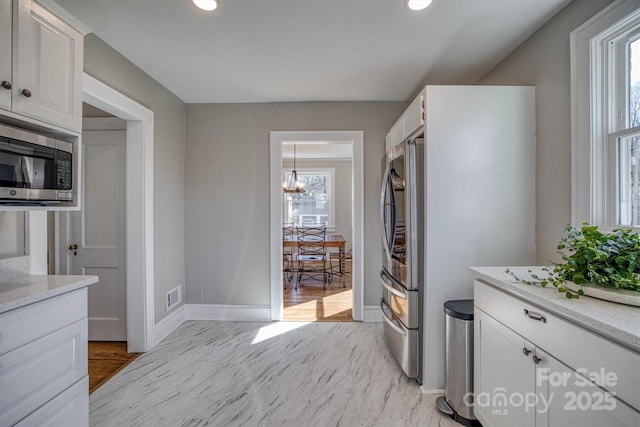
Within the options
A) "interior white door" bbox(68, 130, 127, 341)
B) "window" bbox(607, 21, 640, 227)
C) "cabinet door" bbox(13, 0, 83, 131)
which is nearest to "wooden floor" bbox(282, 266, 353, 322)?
"interior white door" bbox(68, 130, 127, 341)

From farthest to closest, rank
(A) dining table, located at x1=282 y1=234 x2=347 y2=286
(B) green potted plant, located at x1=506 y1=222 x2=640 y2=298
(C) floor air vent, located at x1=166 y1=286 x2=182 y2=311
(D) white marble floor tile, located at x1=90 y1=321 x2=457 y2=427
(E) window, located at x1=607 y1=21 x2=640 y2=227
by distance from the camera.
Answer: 1. (A) dining table, located at x1=282 y1=234 x2=347 y2=286
2. (C) floor air vent, located at x1=166 y1=286 x2=182 y2=311
3. (D) white marble floor tile, located at x1=90 y1=321 x2=457 y2=427
4. (E) window, located at x1=607 y1=21 x2=640 y2=227
5. (B) green potted plant, located at x1=506 y1=222 x2=640 y2=298

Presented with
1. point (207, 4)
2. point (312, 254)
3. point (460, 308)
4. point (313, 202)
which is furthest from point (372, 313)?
point (313, 202)

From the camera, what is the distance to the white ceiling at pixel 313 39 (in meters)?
1.74

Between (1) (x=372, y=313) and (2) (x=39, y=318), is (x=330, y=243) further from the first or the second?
(2) (x=39, y=318)

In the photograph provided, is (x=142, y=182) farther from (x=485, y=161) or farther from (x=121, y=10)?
(x=485, y=161)

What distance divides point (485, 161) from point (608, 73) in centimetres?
70

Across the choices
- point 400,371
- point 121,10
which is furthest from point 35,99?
point 400,371

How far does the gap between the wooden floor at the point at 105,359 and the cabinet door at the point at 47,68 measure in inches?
74.5

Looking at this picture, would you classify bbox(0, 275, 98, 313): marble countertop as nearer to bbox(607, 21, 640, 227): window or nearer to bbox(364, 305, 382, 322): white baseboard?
bbox(364, 305, 382, 322): white baseboard

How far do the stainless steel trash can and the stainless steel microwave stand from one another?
2.30 m

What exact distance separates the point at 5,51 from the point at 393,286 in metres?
2.61

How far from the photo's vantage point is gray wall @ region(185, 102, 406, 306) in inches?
127

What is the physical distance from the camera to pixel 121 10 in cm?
176

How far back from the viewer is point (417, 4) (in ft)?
5.49
